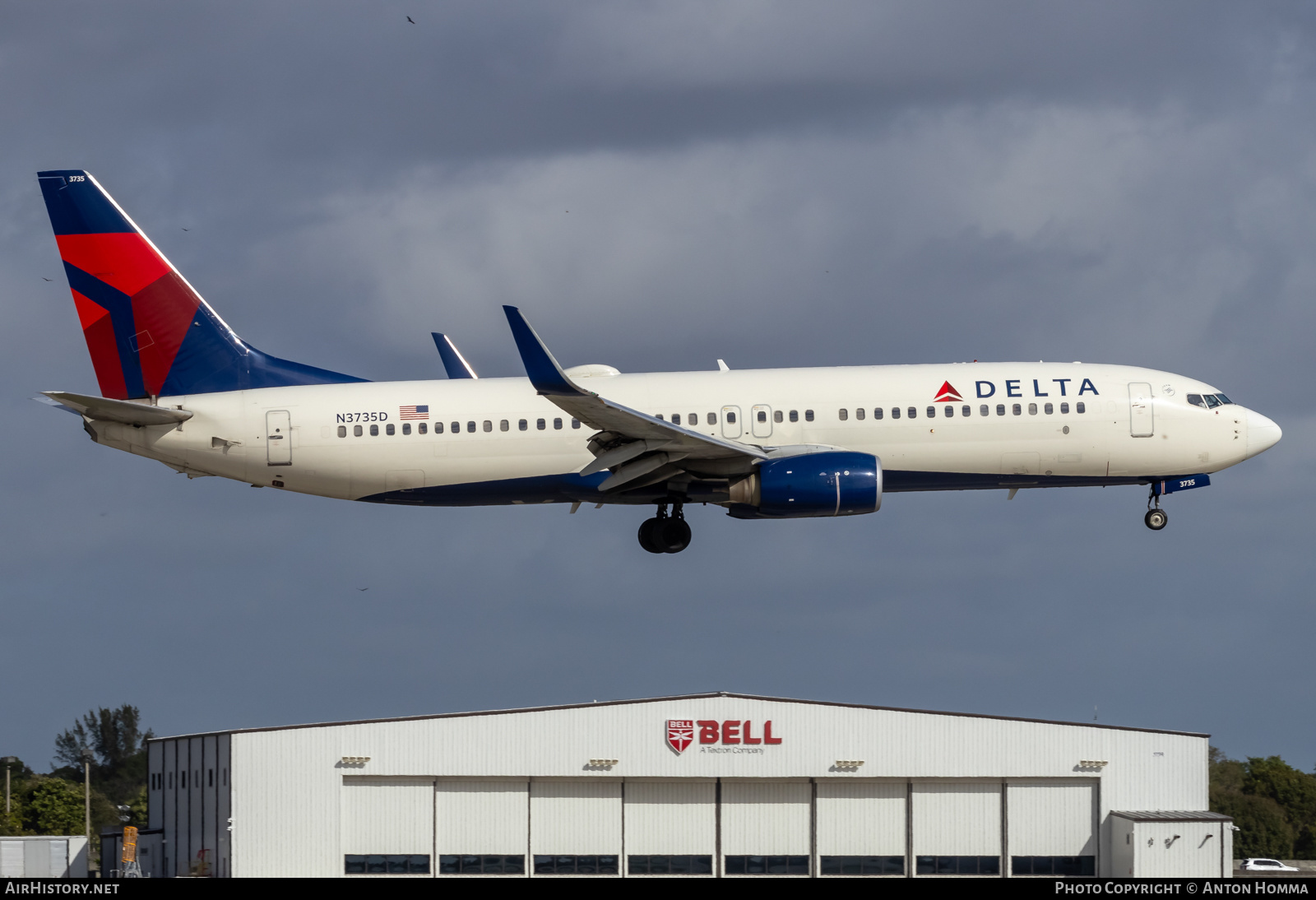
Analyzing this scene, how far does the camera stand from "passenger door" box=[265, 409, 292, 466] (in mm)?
47062

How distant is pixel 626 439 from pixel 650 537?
15.0 feet

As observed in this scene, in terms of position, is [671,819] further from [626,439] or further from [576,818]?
[626,439]

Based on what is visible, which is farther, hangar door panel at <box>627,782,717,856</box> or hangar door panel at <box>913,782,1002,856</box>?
hangar door panel at <box>913,782,1002,856</box>

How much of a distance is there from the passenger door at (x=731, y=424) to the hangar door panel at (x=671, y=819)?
93.3ft

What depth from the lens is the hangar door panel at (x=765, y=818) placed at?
70438 mm

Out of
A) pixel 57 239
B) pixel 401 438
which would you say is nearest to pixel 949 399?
pixel 401 438

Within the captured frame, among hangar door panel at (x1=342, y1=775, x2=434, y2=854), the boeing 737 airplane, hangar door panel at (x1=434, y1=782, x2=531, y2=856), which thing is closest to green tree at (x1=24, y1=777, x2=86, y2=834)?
hangar door panel at (x1=342, y1=775, x2=434, y2=854)

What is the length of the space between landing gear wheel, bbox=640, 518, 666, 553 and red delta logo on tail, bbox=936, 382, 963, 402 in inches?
362

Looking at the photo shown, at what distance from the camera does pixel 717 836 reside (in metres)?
70.1

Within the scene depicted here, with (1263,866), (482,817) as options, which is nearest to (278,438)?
(482,817)

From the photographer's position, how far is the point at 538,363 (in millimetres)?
40781

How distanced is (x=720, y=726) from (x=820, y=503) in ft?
95.4

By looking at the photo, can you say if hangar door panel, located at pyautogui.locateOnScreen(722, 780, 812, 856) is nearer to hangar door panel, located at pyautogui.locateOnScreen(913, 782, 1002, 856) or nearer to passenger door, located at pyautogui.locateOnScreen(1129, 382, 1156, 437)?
hangar door panel, located at pyautogui.locateOnScreen(913, 782, 1002, 856)

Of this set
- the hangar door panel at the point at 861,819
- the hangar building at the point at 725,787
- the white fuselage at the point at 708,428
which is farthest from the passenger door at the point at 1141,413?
the hangar door panel at the point at 861,819
